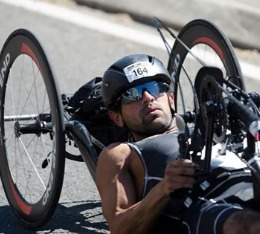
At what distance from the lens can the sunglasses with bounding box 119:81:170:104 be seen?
5.04 meters

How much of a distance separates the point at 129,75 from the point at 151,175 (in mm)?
549

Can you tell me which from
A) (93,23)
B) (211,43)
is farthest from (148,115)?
(93,23)

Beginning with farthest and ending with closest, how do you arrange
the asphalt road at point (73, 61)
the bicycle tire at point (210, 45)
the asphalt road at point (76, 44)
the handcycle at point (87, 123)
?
1. the asphalt road at point (76, 44)
2. the asphalt road at point (73, 61)
3. the bicycle tire at point (210, 45)
4. the handcycle at point (87, 123)

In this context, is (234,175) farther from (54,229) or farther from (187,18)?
(187,18)

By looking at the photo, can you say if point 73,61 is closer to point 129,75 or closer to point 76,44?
point 76,44

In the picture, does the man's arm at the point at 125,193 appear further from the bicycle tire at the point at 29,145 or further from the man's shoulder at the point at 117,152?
the bicycle tire at the point at 29,145

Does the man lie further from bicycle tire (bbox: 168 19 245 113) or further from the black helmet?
bicycle tire (bbox: 168 19 245 113)

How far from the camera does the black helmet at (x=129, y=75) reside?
5070 mm

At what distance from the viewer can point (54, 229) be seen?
5828mm

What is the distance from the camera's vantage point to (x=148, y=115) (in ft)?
16.3

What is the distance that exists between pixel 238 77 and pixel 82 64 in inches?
130

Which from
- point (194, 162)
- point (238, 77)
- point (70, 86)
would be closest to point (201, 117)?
point (194, 162)

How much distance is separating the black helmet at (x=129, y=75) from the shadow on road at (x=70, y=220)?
914 mm

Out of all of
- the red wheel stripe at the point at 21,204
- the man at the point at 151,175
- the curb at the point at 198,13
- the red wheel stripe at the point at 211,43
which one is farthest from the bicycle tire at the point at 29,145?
the curb at the point at 198,13
